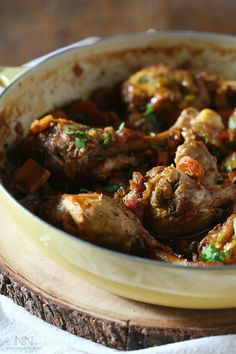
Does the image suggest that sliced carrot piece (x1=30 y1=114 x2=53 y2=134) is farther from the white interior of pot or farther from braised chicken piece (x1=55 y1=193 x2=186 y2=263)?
braised chicken piece (x1=55 y1=193 x2=186 y2=263)

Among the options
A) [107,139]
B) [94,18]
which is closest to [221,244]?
[107,139]

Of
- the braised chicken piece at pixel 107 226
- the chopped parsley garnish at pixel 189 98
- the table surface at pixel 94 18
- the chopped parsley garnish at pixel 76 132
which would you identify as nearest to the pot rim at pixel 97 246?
the braised chicken piece at pixel 107 226

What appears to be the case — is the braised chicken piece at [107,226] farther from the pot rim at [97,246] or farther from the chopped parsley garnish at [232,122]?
the chopped parsley garnish at [232,122]

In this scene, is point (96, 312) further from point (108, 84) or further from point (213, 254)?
point (108, 84)

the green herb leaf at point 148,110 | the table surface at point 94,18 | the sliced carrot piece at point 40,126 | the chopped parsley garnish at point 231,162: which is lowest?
the table surface at point 94,18

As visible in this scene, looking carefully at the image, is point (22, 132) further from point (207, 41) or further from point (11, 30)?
point (11, 30)

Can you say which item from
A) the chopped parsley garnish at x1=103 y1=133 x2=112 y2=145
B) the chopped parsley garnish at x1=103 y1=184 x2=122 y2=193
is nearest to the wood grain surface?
the chopped parsley garnish at x1=103 y1=184 x2=122 y2=193

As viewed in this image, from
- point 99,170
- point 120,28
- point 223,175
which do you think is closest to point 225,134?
point 223,175
